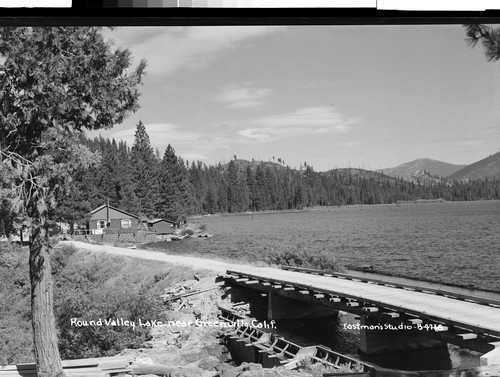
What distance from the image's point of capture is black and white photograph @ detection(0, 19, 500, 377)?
467 centimetres

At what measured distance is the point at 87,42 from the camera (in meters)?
4.75

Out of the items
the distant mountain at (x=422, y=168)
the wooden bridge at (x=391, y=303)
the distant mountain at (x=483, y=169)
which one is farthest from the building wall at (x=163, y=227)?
the distant mountain at (x=483, y=169)

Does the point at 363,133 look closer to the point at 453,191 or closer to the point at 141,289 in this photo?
the point at 453,191

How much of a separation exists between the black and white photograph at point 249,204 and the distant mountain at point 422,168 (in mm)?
22

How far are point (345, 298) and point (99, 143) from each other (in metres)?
3.25

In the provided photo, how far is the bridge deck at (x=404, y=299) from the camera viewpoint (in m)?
4.96

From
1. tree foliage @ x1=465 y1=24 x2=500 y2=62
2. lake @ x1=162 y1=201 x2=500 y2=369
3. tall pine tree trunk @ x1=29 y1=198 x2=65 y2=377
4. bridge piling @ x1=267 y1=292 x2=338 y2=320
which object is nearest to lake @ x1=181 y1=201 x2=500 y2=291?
lake @ x1=162 y1=201 x2=500 y2=369

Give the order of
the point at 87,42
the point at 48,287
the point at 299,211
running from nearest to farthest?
the point at 87,42 < the point at 48,287 < the point at 299,211

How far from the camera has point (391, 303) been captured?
5059mm

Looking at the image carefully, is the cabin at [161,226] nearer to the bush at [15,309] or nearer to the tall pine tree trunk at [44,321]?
the tall pine tree trunk at [44,321]

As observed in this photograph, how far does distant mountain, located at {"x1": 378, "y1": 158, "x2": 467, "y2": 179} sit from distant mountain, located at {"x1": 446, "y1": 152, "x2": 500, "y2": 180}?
0.34ft

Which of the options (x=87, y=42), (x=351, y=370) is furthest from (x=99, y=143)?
(x=351, y=370)

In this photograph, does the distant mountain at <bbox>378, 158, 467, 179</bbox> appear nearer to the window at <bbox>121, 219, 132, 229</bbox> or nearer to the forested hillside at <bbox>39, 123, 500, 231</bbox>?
the forested hillside at <bbox>39, 123, 500, 231</bbox>

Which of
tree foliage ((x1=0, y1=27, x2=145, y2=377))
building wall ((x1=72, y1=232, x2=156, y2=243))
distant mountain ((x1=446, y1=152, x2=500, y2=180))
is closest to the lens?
tree foliage ((x1=0, y1=27, x2=145, y2=377))
